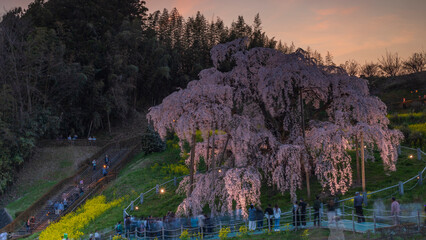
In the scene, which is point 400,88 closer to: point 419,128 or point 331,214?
→ point 419,128

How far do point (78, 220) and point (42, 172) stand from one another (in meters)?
16.9

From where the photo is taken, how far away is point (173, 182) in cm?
3450

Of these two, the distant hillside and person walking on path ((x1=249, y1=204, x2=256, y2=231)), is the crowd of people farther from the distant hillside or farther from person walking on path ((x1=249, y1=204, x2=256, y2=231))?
the distant hillside

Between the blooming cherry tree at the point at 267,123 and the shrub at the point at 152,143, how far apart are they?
63.9 ft

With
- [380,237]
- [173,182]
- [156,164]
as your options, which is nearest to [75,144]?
[156,164]

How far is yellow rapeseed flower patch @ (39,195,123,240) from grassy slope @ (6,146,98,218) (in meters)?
7.79

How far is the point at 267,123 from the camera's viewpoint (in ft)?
88.1

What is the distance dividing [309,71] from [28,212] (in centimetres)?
2562

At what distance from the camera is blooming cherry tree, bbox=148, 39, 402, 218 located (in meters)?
21.1

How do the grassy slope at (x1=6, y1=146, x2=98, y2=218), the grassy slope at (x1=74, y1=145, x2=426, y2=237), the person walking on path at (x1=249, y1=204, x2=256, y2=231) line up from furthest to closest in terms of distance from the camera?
1. the grassy slope at (x1=6, y1=146, x2=98, y2=218)
2. the grassy slope at (x1=74, y1=145, x2=426, y2=237)
3. the person walking on path at (x1=249, y1=204, x2=256, y2=231)

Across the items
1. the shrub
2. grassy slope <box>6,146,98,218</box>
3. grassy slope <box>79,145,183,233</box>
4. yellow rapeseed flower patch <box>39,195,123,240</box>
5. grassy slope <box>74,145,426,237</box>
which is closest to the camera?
grassy slope <box>74,145,426,237</box>

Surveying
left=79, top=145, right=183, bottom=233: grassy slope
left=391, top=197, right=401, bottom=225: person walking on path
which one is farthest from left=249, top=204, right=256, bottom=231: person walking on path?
left=79, top=145, right=183, bottom=233: grassy slope

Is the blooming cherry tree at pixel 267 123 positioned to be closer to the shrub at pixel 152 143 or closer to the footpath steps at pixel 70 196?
the footpath steps at pixel 70 196

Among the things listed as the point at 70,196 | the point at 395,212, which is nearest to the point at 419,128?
the point at 395,212
